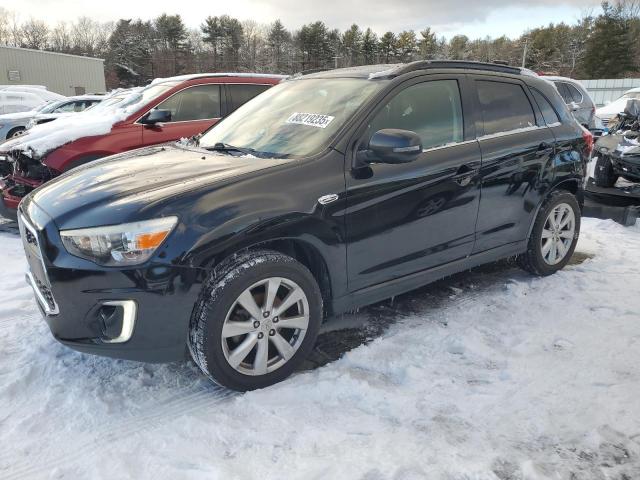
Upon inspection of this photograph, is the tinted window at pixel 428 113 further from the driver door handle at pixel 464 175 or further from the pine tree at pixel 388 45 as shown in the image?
the pine tree at pixel 388 45

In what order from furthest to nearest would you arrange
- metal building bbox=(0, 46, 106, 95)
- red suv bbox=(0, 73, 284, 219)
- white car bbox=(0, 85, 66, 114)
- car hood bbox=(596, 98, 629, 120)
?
metal building bbox=(0, 46, 106, 95) < white car bbox=(0, 85, 66, 114) < car hood bbox=(596, 98, 629, 120) < red suv bbox=(0, 73, 284, 219)

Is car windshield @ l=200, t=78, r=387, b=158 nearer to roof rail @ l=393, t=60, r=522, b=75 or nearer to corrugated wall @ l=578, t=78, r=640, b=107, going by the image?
roof rail @ l=393, t=60, r=522, b=75

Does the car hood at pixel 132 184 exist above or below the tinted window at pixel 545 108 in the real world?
below

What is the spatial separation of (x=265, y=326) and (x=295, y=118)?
146cm

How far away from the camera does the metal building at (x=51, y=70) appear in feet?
121

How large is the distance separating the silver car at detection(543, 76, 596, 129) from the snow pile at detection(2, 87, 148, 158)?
8204mm

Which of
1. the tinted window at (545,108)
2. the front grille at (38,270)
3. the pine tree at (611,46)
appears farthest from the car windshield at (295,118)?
the pine tree at (611,46)

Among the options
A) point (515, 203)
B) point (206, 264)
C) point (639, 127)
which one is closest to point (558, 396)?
point (515, 203)

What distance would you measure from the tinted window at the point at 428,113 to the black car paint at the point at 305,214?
0.07m

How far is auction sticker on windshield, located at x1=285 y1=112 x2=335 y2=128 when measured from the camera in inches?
126

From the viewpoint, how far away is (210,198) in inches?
101

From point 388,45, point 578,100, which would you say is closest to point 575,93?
point 578,100

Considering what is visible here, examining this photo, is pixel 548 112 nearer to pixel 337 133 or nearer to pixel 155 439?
pixel 337 133

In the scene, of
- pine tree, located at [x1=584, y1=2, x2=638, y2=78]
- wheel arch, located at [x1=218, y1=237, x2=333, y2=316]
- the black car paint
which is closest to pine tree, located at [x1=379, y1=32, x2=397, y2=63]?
pine tree, located at [x1=584, y1=2, x2=638, y2=78]
